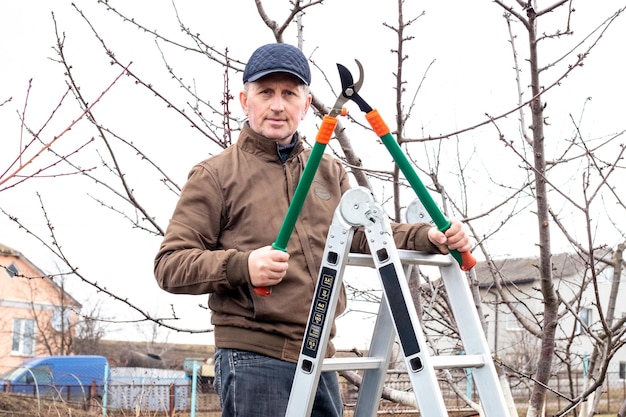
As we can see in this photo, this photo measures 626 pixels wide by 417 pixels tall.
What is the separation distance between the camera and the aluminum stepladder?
2092 mm

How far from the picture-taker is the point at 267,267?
2086 millimetres

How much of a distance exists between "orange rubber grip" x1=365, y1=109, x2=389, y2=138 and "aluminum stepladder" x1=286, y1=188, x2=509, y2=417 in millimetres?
157

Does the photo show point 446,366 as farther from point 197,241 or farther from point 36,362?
point 36,362

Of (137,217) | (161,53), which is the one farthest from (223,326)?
(161,53)

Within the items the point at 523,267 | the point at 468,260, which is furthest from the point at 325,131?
the point at 523,267

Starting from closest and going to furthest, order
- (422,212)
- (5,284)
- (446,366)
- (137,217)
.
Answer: (446,366) → (422,212) → (137,217) → (5,284)

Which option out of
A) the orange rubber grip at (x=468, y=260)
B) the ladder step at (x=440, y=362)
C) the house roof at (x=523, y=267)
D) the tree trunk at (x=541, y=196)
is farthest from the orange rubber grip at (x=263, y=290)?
the house roof at (x=523, y=267)

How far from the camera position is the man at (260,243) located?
2236 mm

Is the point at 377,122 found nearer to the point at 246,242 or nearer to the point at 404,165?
the point at 404,165

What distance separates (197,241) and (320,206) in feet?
1.26

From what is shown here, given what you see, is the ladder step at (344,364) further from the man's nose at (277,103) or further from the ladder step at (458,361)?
the man's nose at (277,103)

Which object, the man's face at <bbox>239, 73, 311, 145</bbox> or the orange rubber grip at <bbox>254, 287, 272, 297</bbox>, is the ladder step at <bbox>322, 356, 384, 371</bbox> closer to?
the orange rubber grip at <bbox>254, 287, 272, 297</bbox>

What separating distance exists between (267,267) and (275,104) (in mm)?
559

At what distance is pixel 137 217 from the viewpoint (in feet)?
13.0
